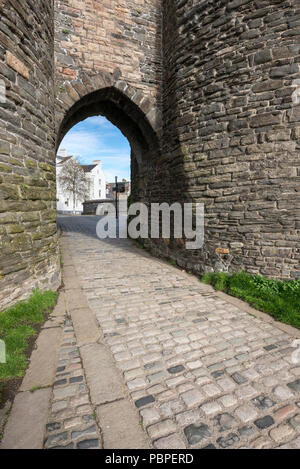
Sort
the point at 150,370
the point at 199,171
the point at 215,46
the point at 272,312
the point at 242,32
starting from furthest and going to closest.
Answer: the point at 199,171 → the point at 215,46 → the point at 242,32 → the point at 272,312 → the point at 150,370

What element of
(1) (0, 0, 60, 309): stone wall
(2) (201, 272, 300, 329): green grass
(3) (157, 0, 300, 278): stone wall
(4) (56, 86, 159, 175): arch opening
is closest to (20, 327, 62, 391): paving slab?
(1) (0, 0, 60, 309): stone wall

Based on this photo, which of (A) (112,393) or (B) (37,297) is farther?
(B) (37,297)

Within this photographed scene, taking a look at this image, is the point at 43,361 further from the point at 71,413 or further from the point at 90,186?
the point at 90,186

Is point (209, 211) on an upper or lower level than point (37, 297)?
upper

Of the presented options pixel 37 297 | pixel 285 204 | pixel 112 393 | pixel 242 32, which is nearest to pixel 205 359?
pixel 112 393

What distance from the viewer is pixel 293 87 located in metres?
4.03

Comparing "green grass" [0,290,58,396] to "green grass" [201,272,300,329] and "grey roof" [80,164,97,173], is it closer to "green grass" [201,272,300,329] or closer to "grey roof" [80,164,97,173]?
"green grass" [201,272,300,329]

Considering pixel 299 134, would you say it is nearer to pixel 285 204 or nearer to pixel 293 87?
pixel 293 87

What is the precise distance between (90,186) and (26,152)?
40.4 m

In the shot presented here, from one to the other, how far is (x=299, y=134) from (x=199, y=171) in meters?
1.89

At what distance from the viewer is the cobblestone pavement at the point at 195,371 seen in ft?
5.77

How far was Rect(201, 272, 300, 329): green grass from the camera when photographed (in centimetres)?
356
